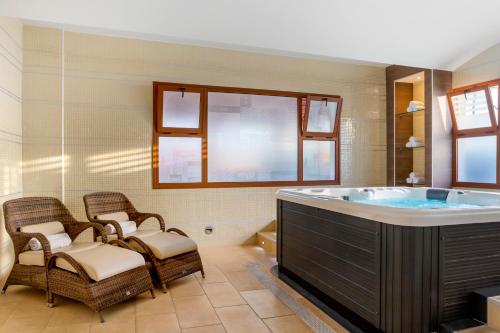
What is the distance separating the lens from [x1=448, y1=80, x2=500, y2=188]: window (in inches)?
170

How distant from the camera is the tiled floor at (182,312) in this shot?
250 centimetres

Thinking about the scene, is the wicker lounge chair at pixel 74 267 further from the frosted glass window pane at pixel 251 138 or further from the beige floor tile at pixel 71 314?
the frosted glass window pane at pixel 251 138

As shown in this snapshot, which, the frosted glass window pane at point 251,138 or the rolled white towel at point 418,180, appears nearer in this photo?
the frosted glass window pane at point 251,138

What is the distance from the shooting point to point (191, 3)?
131 inches

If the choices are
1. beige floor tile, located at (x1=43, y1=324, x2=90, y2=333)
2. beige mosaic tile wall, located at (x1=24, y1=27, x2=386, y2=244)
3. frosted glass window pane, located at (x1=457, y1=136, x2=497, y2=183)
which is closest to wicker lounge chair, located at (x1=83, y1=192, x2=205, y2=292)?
beige mosaic tile wall, located at (x1=24, y1=27, x2=386, y2=244)

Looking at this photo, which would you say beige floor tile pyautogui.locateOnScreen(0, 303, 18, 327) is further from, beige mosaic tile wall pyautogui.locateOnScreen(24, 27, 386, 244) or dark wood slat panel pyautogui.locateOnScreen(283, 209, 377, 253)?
dark wood slat panel pyautogui.locateOnScreen(283, 209, 377, 253)

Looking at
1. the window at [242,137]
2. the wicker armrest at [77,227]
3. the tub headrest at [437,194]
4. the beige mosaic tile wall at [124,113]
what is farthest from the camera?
the window at [242,137]

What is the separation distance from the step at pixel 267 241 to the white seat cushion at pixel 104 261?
1.99 m

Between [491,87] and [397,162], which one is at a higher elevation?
[491,87]

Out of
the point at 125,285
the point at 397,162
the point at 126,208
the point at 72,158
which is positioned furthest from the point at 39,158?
the point at 397,162

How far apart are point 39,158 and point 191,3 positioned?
2.56 m

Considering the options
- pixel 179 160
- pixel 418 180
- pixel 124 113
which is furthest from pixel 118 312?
pixel 418 180

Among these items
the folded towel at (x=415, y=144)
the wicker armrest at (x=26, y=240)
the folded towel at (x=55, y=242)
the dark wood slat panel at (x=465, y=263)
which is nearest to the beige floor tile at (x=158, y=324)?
the wicker armrest at (x=26, y=240)

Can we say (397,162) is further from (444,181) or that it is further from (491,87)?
(491,87)
